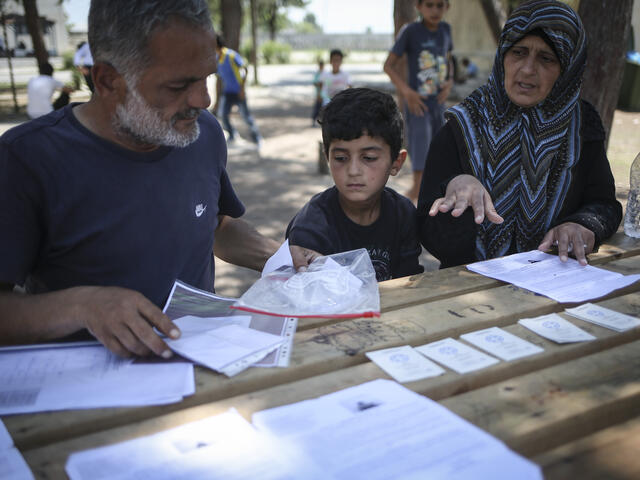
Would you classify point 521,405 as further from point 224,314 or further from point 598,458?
point 224,314

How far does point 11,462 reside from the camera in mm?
931

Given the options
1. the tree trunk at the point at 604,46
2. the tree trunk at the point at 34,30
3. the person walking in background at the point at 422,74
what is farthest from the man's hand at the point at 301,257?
the tree trunk at the point at 34,30

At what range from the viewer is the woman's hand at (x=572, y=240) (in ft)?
6.27

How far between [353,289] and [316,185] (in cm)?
508

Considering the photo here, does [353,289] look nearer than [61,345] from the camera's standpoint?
No

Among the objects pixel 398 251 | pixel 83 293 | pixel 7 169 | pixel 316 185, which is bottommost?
pixel 316 185

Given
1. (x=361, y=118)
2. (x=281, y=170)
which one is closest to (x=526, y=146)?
(x=361, y=118)

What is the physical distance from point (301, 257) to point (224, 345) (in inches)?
20.1

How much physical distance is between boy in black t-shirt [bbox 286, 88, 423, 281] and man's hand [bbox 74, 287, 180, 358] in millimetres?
857

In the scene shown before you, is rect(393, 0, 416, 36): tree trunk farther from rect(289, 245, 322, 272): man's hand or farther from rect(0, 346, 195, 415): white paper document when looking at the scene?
rect(0, 346, 195, 415): white paper document

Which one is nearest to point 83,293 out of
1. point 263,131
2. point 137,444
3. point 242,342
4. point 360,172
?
point 242,342

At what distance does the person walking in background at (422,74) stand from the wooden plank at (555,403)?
13.0 ft

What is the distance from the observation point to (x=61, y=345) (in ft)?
4.41

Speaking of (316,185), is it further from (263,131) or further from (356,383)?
(356,383)
